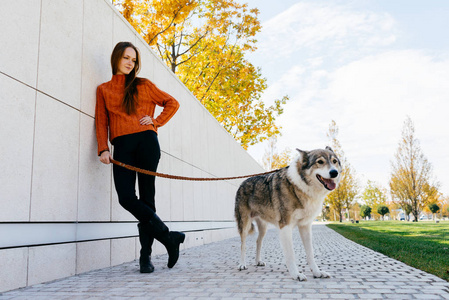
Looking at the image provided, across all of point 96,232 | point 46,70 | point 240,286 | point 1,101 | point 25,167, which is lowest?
point 240,286

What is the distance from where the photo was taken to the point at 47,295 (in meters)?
2.95

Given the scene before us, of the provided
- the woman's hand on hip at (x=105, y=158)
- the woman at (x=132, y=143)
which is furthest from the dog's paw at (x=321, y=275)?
the woman's hand on hip at (x=105, y=158)

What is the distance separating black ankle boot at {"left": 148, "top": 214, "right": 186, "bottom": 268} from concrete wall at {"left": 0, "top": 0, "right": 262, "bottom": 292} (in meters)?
0.90

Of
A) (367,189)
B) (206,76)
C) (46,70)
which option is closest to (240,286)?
(46,70)

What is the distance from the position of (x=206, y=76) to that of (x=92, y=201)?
41.7 ft

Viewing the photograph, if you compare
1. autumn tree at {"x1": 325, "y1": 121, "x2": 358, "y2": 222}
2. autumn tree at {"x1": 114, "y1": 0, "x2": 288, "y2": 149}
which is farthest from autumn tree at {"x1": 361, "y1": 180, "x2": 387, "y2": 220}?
autumn tree at {"x1": 114, "y1": 0, "x2": 288, "y2": 149}

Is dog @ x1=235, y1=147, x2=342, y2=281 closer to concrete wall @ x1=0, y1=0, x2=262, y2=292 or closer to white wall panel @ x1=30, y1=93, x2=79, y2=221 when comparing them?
concrete wall @ x1=0, y1=0, x2=262, y2=292

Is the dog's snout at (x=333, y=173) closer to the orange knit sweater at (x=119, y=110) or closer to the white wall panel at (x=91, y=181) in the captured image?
the orange knit sweater at (x=119, y=110)

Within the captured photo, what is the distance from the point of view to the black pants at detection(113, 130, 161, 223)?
3959 mm

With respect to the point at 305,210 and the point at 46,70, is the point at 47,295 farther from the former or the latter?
the point at 305,210

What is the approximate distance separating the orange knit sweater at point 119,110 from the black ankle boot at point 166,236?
3.44 ft

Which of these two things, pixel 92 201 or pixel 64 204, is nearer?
pixel 64 204

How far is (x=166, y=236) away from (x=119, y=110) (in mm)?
1596

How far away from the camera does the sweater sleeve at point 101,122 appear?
4207 mm
